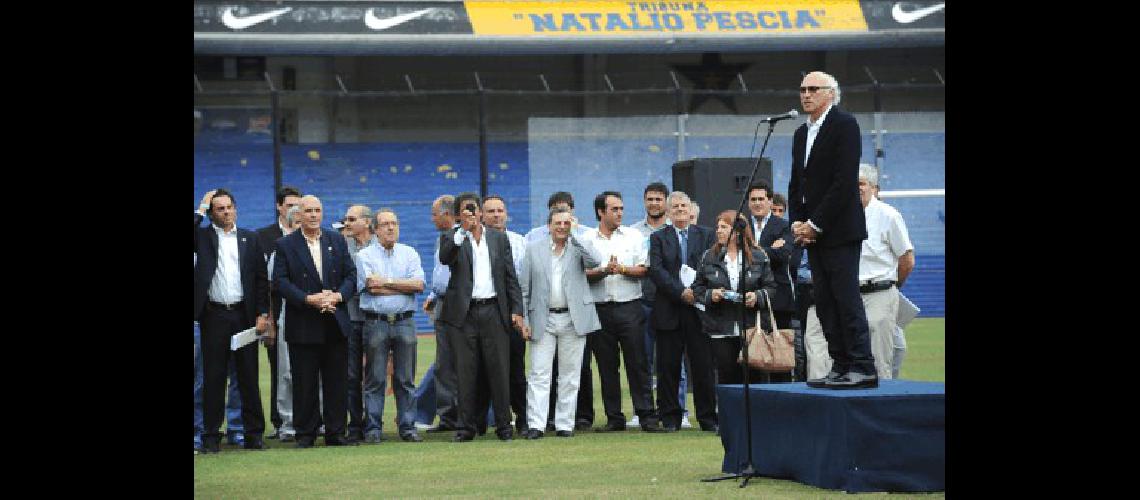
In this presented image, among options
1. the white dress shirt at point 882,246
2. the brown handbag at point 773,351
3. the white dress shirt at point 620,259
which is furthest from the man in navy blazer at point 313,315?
the white dress shirt at point 882,246

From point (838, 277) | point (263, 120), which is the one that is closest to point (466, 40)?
point (263, 120)

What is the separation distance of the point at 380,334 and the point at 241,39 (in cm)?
1521

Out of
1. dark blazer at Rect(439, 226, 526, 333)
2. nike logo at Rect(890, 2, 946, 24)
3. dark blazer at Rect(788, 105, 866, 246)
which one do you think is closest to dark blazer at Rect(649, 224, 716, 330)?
dark blazer at Rect(439, 226, 526, 333)

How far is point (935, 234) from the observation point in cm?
2692

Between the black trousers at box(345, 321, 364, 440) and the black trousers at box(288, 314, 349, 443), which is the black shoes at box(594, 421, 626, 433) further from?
the black trousers at box(288, 314, 349, 443)

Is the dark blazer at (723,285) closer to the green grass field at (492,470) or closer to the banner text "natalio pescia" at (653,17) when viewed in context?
the green grass field at (492,470)

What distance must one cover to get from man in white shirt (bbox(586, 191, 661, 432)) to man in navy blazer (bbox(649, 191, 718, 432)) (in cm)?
15

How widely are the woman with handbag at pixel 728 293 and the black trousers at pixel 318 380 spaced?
2841mm

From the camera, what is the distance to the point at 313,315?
12.6 metres

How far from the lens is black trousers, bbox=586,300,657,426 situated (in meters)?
13.6

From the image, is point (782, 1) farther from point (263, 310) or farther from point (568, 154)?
point (263, 310)
